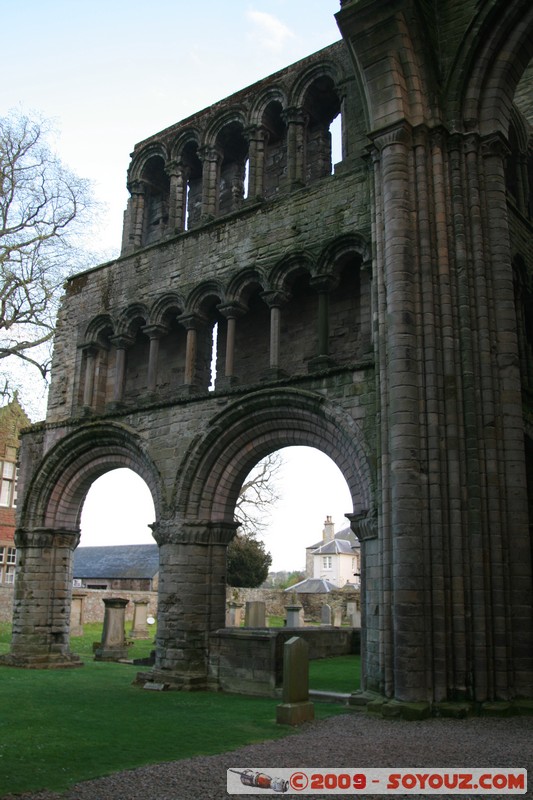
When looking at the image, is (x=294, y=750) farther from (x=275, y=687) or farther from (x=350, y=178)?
(x=350, y=178)

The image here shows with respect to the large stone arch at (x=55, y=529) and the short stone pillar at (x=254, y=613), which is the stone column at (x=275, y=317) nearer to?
the large stone arch at (x=55, y=529)

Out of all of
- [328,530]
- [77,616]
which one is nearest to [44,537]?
[77,616]

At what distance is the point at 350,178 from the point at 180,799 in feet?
34.3

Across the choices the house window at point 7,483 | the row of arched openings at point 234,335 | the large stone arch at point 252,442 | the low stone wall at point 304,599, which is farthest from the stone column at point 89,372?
the low stone wall at point 304,599

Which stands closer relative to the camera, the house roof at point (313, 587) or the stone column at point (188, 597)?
the stone column at point (188, 597)

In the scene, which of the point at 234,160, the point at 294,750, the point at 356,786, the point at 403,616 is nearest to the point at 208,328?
the point at 234,160

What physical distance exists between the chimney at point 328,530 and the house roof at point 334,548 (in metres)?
0.81

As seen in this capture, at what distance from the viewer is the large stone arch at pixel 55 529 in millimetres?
14938

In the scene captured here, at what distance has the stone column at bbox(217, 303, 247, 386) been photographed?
13898 millimetres

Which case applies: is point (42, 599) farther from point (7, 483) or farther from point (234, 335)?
point (7, 483)

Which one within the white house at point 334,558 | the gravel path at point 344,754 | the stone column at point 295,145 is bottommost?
the gravel path at point 344,754

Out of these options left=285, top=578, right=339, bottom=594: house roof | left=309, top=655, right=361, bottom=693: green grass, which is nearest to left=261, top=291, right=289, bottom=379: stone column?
left=309, top=655, right=361, bottom=693: green grass

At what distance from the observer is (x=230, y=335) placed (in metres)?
14.1

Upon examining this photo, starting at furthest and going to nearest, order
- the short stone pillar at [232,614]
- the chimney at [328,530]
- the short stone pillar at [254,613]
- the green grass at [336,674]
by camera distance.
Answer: the chimney at [328,530] < the short stone pillar at [232,614] < the short stone pillar at [254,613] < the green grass at [336,674]
